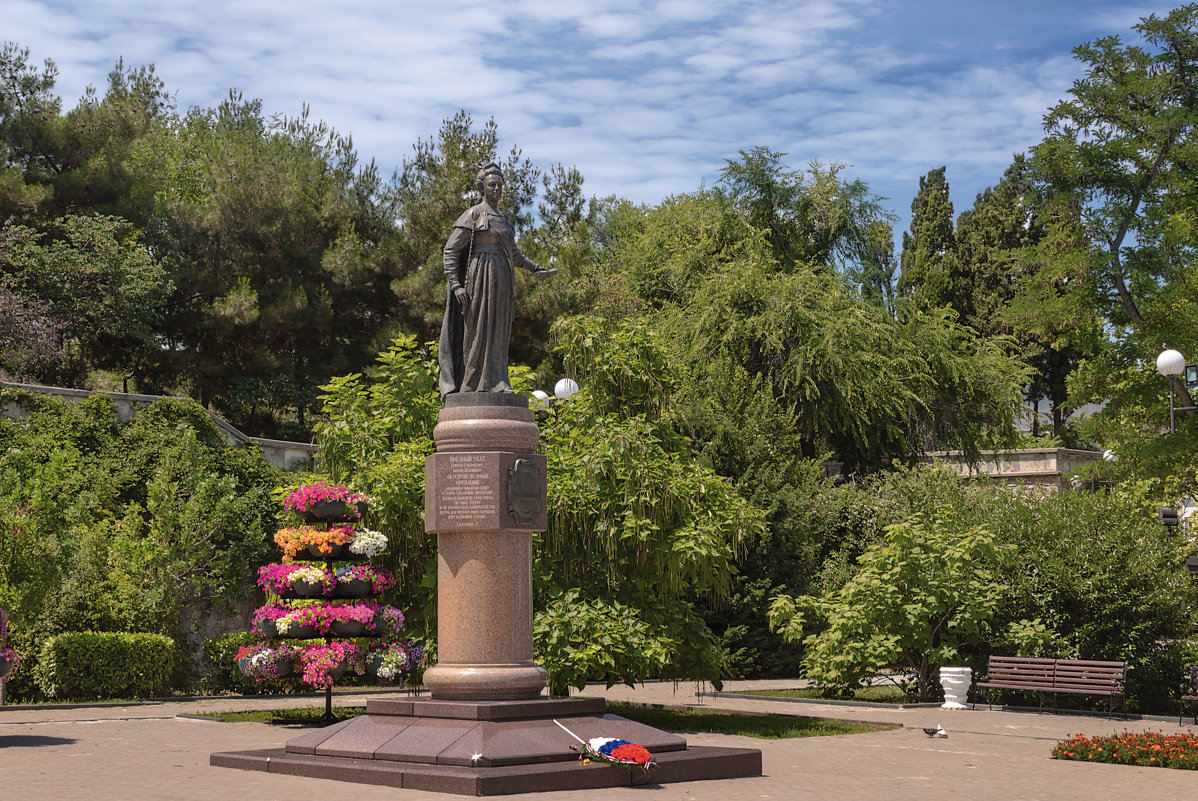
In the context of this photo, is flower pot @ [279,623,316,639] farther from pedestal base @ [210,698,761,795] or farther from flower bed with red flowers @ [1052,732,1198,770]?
flower bed with red flowers @ [1052,732,1198,770]

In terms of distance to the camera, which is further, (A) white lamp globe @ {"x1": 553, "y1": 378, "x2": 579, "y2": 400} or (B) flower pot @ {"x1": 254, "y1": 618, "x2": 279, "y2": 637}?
(A) white lamp globe @ {"x1": 553, "y1": 378, "x2": 579, "y2": 400}

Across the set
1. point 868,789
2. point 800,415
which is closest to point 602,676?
point 868,789

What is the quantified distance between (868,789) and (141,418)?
20.2 metres

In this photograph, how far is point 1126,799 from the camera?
10.7m

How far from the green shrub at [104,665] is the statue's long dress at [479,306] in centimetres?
1105

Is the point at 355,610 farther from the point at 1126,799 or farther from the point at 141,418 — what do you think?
the point at 141,418

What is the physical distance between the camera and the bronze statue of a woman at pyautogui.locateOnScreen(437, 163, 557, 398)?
13.2 m

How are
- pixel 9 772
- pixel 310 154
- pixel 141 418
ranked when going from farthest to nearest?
pixel 310 154, pixel 141 418, pixel 9 772

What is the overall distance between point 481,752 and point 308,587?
630cm

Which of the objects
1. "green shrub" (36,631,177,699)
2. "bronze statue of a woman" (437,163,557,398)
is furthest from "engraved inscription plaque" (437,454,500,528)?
"green shrub" (36,631,177,699)

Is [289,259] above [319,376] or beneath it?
above

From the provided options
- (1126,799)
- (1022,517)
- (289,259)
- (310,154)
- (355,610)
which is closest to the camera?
(1126,799)

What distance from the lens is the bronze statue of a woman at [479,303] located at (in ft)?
43.3

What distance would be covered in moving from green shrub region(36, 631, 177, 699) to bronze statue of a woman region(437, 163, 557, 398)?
1101cm
